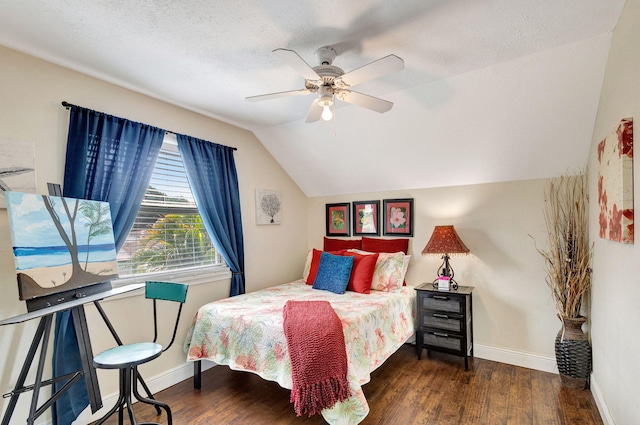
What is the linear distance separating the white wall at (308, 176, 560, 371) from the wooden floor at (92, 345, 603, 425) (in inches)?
9.9

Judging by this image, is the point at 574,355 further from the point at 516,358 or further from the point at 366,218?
the point at 366,218

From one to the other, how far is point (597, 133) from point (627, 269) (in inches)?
49.8

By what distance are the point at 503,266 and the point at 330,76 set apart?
2574mm

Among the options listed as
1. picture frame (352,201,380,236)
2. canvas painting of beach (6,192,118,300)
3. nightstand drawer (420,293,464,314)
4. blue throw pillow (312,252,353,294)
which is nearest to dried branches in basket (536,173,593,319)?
nightstand drawer (420,293,464,314)

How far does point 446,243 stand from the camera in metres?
3.23

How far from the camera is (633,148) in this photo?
1.57 meters

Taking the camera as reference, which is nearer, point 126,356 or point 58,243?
point 58,243

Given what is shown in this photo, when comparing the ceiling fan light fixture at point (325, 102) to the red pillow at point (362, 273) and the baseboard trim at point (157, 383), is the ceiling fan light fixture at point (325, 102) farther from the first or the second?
the baseboard trim at point (157, 383)

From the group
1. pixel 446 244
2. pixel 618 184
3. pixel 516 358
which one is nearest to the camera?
pixel 618 184

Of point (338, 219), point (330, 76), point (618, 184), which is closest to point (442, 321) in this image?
point (338, 219)

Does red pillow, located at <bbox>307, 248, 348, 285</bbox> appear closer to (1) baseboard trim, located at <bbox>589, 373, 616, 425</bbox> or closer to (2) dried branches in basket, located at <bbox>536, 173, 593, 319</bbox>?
(2) dried branches in basket, located at <bbox>536, 173, 593, 319</bbox>

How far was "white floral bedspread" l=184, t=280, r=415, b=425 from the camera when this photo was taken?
2117mm

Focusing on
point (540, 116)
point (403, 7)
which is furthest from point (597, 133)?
point (403, 7)

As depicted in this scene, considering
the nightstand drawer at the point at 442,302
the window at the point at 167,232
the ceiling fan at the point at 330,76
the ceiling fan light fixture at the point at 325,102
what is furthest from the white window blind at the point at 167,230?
the nightstand drawer at the point at 442,302
